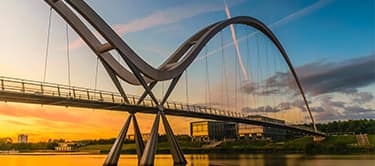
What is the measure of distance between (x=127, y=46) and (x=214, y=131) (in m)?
76.3

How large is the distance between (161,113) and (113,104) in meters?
5.20

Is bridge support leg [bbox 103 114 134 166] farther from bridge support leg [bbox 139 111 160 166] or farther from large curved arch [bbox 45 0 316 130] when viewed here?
large curved arch [bbox 45 0 316 130]

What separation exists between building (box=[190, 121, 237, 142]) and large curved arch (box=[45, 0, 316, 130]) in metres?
58.9

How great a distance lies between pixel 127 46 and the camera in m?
29.8

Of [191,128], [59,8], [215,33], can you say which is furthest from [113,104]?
[191,128]

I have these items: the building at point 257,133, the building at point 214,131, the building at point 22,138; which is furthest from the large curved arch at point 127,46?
the building at point 22,138

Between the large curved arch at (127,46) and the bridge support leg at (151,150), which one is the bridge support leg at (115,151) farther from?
the large curved arch at (127,46)

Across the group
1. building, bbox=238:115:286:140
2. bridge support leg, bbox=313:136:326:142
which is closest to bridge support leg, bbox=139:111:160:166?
bridge support leg, bbox=313:136:326:142

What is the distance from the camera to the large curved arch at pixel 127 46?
2711cm

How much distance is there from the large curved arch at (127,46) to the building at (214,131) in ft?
193

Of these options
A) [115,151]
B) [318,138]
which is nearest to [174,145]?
[115,151]

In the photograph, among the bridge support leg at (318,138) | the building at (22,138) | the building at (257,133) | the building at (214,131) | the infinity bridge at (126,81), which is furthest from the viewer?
the building at (22,138)

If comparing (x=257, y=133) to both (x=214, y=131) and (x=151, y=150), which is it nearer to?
(x=214, y=131)

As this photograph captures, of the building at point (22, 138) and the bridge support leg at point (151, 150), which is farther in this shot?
the building at point (22, 138)
